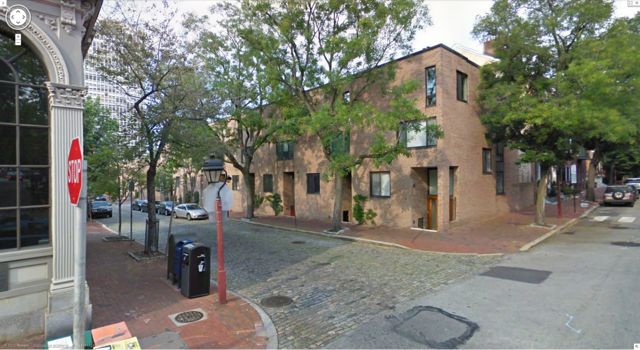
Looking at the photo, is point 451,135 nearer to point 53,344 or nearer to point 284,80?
point 284,80

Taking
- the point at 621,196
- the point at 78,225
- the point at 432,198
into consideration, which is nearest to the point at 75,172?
the point at 78,225

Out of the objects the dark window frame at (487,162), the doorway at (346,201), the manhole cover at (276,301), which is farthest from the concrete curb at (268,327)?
the dark window frame at (487,162)

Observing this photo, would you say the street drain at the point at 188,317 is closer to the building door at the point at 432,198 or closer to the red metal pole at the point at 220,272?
the red metal pole at the point at 220,272

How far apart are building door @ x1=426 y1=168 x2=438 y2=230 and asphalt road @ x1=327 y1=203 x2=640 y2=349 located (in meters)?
7.27

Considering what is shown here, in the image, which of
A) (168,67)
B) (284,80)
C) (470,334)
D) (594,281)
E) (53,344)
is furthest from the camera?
(284,80)

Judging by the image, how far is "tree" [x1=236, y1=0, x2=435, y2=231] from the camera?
555 inches

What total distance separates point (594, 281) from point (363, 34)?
39.0 feet

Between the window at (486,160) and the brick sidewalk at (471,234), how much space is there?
292 centimetres

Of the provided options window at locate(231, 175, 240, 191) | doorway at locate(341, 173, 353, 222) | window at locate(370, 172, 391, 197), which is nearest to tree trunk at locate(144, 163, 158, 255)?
window at locate(370, 172, 391, 197)

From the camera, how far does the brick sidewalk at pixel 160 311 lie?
558 centimetres

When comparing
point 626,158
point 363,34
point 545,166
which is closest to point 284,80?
point 363,34

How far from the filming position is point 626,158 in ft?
130

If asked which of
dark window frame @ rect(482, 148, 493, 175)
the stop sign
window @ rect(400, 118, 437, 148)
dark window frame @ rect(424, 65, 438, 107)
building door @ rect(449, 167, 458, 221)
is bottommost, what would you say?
building door @ rect(449, 167, 458, 221)

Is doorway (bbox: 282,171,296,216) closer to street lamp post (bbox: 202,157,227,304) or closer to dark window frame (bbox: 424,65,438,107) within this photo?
dark window frame (bbox: 424,65,438,107)
